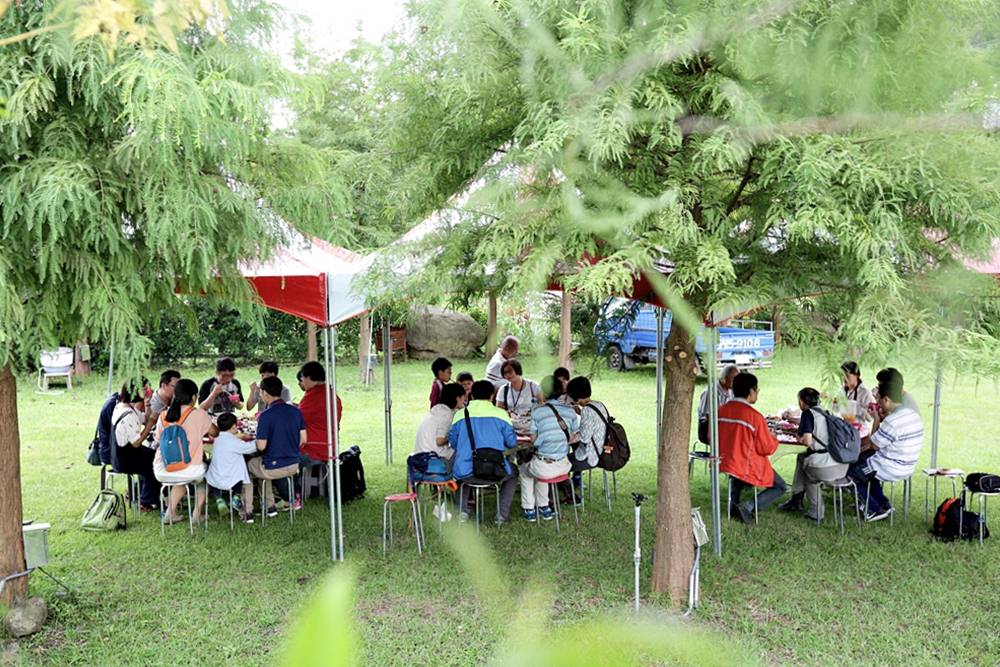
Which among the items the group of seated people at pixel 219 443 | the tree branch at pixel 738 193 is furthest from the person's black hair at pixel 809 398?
the group of seated people at pixel 219 443

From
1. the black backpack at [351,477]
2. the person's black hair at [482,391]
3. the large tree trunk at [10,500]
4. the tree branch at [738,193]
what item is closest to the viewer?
the tree branch at [738,193]

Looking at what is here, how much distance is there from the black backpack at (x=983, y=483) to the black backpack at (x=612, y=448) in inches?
107

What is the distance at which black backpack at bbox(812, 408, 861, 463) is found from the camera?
709cm

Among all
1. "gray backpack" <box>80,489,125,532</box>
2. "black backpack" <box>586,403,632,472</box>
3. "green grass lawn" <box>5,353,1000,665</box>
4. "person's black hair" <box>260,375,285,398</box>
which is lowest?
"green grass lawn" <box>5,353,1000,665</box>

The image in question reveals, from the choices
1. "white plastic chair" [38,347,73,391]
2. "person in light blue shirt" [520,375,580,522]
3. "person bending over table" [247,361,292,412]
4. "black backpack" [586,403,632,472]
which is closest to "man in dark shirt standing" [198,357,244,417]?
"person bending over table" [247,361,292,412]

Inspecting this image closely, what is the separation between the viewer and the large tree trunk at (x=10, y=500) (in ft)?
16.3

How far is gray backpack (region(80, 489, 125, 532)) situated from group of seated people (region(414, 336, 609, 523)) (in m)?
2.57

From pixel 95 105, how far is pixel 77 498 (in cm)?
588

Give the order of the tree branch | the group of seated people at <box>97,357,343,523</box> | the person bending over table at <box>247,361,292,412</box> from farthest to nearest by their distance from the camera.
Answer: the person bending over table at <box>247,361,292,412</box>
the group of seated people at <box>97,357,343,523</box>
the tree branch

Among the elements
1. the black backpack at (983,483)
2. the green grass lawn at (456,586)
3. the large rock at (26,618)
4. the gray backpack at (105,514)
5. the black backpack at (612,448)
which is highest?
the black backpack at (612,448)

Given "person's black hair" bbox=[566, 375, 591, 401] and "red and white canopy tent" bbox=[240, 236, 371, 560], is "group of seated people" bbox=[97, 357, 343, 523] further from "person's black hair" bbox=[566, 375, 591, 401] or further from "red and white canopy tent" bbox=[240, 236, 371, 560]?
"person's black hair" bbox=[566, 375, 591, 401]

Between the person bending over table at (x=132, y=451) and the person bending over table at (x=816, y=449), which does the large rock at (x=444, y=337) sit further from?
the person bending over table at (x=816, y=449)

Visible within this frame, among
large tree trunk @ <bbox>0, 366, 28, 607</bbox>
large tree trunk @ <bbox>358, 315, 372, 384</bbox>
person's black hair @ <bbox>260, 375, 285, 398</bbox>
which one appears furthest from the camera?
large tree trunk @ <bbox>358, 315, 372, 384</bbox>

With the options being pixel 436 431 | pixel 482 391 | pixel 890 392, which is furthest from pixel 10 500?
pixel 890 392
